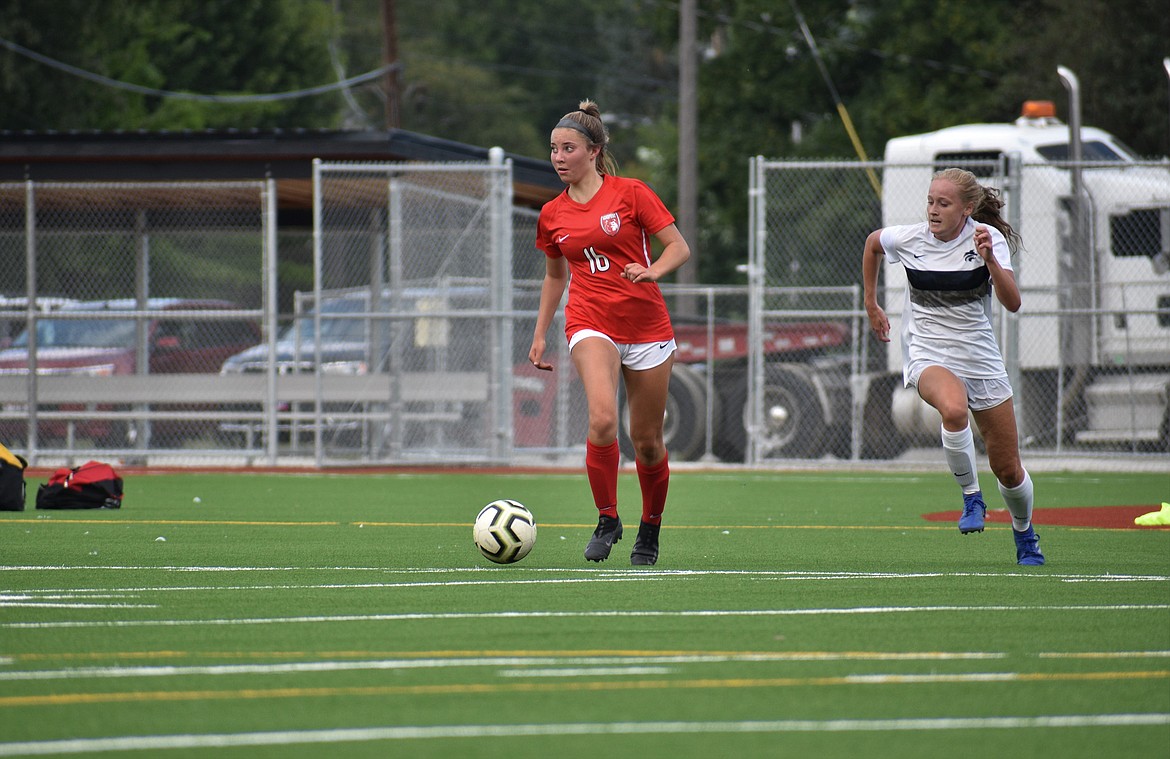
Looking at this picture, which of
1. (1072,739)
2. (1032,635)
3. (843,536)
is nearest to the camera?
(1072,739)

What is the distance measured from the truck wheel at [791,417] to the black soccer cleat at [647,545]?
10.9 metres

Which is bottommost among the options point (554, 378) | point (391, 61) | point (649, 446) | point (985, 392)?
point (649, 446)

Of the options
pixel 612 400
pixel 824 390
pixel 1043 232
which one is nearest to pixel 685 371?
pixel 824 390

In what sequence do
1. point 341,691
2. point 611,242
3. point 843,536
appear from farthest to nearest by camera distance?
point 843,536 → point 611,242 → point 341,691

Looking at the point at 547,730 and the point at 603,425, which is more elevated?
the point at 603,425

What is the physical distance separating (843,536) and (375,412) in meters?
10.2

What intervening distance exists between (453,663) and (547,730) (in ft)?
3.16

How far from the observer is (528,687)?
4535 millimetres

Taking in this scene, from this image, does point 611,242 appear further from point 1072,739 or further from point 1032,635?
point 1072,739

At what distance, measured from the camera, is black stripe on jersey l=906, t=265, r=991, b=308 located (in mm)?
8016

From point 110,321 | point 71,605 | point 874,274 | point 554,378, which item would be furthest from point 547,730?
point 110,321

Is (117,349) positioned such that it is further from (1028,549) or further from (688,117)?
(1028,549)

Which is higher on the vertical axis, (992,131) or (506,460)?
(992,131)

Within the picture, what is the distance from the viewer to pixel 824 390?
1900 centimetres
